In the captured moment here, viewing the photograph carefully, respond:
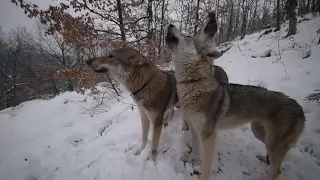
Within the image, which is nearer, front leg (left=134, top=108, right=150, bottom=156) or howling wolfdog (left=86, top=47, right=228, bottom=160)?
howling wolfdog (left=86, top=47, right=228, bottom=160)

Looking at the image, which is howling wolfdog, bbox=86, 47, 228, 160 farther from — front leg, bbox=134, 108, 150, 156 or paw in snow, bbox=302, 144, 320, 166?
paw in snow, bbox=302, 144, 320, 166

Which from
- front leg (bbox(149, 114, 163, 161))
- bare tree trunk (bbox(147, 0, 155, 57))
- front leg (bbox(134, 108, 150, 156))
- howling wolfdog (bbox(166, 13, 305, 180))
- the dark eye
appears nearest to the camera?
howling wolfdog (bbox(166, 13, 305, 180))

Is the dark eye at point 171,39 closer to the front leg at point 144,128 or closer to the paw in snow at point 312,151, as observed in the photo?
the front leg at point 144,128

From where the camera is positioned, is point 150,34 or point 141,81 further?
point 150,34

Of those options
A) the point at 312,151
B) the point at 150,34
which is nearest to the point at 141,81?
the point at 312,151

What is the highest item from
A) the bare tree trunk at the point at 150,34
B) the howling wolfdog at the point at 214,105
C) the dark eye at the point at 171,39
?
the bare tree trunk at the point at 150,34

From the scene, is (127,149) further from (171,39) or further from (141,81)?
(171,39)

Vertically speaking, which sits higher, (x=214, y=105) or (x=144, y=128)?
(x=214, y=105)

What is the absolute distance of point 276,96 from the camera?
2621 mm

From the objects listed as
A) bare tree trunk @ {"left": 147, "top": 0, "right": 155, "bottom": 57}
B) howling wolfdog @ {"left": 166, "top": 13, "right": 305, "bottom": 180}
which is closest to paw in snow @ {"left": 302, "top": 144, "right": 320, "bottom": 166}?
howling wolfdog @ {"left": 166, "top": 13, "right": 305, "bottom": 180}

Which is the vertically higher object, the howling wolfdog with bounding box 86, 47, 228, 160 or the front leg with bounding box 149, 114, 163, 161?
the howling wolfdog with bounding box 86, 47, 228, 160

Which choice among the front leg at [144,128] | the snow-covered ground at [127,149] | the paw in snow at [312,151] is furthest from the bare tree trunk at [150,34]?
the paw in snow at [312,151]

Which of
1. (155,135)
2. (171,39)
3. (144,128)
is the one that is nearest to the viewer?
(171,39)

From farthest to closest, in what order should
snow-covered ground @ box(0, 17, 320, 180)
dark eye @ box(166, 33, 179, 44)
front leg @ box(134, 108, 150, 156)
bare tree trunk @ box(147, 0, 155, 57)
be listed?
bare tree trunk @ box(147, 0, 155, 57), front leg @ box(134, 108, 150, 156), snow-covered ground @ box(0, 17, 320, 180), dark eye @ box(166, 33, 179, 44)
